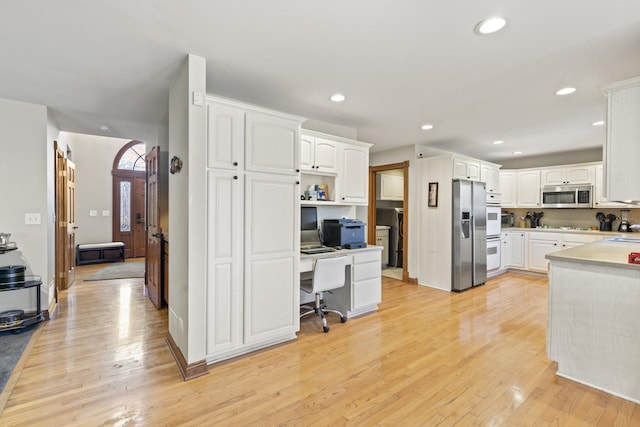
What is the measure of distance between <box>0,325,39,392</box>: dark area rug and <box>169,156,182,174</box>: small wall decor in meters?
1.94

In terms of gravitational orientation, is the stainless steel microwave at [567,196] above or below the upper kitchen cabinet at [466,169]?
below

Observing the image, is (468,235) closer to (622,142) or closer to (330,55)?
(622,142)

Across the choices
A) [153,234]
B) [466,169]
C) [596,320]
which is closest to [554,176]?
[466,169]

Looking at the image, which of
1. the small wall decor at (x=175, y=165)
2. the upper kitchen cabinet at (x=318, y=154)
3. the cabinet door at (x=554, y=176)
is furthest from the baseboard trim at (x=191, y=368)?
the cabinet door at (x=554, y=176)

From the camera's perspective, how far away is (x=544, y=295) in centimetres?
458

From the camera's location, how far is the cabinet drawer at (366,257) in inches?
142

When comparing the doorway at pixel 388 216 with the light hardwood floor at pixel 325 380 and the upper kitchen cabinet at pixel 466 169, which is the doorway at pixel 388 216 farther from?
the light hardwood floor at pixel 325 380

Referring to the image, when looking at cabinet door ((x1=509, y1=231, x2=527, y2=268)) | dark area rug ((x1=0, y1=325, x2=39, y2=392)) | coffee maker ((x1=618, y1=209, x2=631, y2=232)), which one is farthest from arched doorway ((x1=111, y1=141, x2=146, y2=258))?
coffee maker ((x1=618, y1=209, x2=631, y2=232))

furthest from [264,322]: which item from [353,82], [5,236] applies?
[5,236]

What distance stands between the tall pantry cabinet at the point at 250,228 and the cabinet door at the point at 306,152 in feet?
1.57

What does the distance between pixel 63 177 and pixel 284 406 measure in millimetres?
4790

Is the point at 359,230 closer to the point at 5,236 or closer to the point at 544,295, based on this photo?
the point at 544,295

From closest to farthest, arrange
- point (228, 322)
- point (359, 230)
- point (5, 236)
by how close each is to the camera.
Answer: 1. point (228, 322)
2. point (5, 236)
3. point (359, 230)

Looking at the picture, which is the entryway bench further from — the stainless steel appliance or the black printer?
the stainless steel appliance
